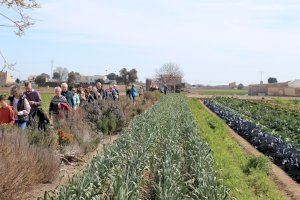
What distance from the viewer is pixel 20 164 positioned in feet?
25.1

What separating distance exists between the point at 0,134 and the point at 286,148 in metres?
8.43

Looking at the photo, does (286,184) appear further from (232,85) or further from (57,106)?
(232,85)

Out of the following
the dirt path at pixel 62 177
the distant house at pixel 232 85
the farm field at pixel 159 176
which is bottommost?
the distant house at pixel 232 85

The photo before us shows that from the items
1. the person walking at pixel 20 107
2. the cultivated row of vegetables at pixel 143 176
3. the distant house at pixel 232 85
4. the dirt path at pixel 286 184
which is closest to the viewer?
the cultivated row of vegetables at pixel 143 176

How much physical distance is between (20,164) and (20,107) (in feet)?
12.0

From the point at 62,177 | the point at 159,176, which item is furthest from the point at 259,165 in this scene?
the point at 62,177

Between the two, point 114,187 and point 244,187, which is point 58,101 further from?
point 114,187

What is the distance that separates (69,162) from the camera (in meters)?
11.0

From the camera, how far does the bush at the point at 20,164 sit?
6746 mm

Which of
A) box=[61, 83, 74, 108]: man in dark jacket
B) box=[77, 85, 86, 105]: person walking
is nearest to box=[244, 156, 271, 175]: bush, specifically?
box=[61, 83, 74, 108]: man in dark jacket

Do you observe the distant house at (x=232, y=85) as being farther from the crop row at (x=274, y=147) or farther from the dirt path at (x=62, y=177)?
the dirt path at (x=62, y=177)

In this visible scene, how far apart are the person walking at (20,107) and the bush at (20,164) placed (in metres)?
1.39

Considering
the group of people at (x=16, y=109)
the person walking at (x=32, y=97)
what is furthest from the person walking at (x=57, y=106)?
the group of people at (x=16, y=109)

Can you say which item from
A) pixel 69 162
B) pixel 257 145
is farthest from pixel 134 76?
pixel 69 162
